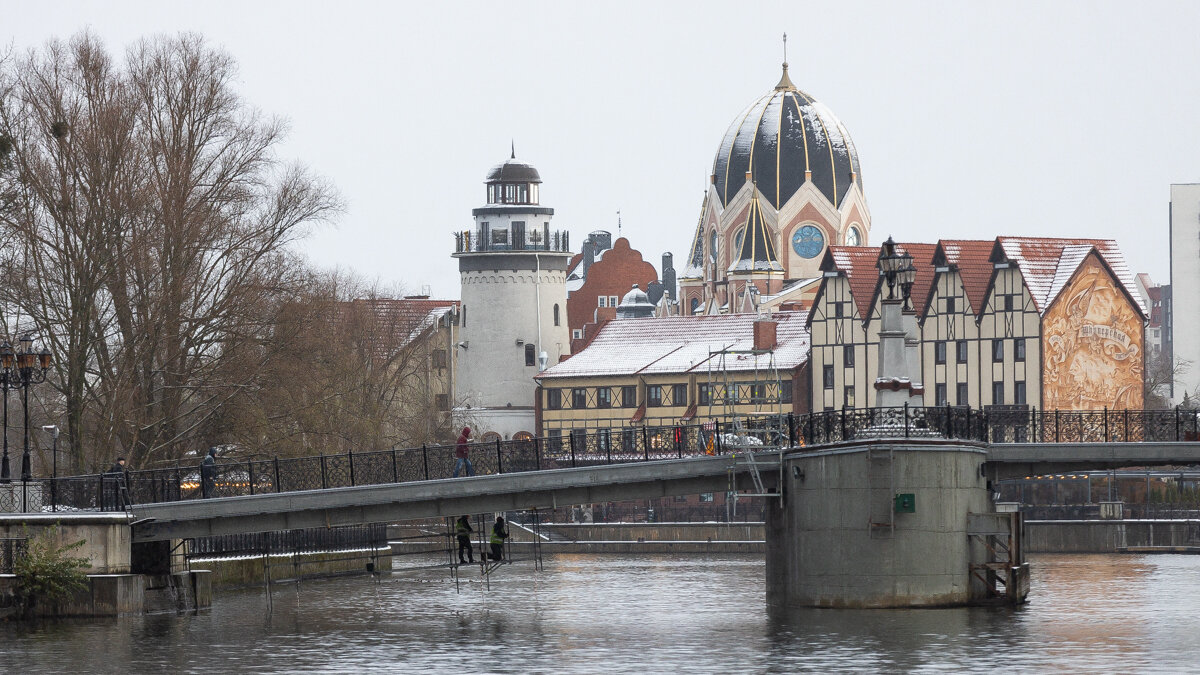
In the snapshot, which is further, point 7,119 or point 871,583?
point 7,119

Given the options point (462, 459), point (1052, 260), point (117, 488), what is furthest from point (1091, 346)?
point (117, 488)

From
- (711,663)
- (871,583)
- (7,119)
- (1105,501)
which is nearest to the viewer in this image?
(711,663)

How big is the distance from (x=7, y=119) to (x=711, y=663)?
89.9 ft

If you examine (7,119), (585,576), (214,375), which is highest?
(7,119)

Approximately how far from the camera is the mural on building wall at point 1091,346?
94.6 meters

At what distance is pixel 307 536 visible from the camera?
66.0 meters

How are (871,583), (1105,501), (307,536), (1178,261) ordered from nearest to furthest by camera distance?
(871,583) → (307,536) → (1105,501) → (1178,261)

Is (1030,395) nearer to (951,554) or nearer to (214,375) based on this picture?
(214,375)

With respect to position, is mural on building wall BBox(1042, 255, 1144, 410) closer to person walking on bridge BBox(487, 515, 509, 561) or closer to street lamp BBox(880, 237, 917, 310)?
person walking on bridge BBox(487, 515, 509, 561)

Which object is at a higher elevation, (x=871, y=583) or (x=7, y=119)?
(x=7, y=119)

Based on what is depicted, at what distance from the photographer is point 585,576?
67312 millimetres

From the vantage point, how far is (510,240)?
12175cm

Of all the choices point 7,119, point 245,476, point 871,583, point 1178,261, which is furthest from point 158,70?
point 1178,261

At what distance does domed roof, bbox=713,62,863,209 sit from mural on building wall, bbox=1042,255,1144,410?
170ft
